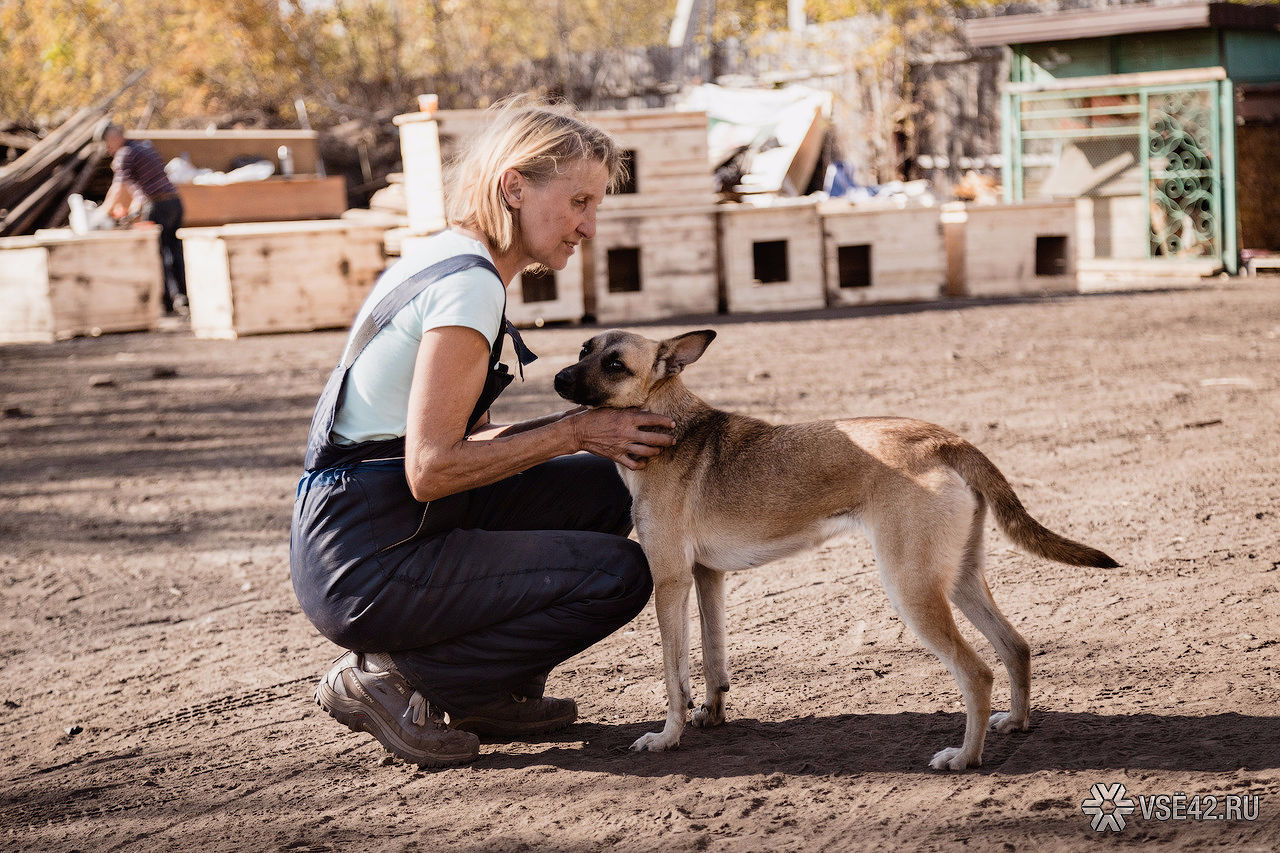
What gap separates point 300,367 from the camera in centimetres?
1050

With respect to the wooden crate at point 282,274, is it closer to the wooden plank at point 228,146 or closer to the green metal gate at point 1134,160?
the wooden plank at point 228,146

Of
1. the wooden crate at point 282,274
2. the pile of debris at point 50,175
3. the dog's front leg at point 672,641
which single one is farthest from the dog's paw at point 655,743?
the pile of debris at point 50,175

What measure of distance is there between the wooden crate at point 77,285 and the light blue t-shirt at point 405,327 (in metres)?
10.8

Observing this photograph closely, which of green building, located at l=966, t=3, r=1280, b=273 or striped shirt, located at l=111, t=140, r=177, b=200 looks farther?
striped shirt, located at l=111, t=140, r=177, b=200

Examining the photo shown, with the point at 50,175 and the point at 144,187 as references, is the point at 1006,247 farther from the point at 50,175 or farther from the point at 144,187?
the point at 50,175

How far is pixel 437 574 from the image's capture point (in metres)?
3.33

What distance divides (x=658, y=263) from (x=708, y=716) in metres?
9.29

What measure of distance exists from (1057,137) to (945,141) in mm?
5145

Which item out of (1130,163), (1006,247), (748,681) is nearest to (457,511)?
(748,681)

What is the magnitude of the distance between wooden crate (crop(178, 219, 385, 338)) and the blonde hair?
9354mm

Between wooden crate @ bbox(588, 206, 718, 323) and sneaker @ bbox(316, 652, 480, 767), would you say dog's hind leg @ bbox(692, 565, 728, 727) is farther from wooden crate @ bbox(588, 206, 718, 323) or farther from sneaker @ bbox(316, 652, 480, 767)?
wooden crate @ bbox(588, 206, 718, 323)

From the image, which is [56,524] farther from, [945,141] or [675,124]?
[945,141]

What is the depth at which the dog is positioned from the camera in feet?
10.3

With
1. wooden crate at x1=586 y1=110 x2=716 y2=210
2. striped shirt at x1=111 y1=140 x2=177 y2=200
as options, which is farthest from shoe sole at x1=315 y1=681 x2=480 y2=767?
striped shirt at x1=111 y1=140 x2=177 y2=200
